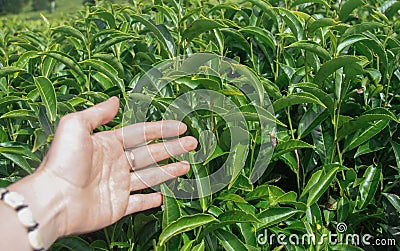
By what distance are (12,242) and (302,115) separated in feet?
3.64

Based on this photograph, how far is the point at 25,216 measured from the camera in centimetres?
145

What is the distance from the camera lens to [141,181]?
5.76ft

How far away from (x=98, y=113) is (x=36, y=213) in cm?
35

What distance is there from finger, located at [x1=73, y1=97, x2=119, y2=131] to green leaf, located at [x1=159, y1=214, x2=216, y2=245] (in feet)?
1.22

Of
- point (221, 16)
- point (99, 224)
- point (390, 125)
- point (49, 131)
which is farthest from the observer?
point (221, 16)

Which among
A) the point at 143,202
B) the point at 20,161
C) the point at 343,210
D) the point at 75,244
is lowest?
the point at 343,210

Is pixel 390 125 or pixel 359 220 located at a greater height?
pixel 390 125

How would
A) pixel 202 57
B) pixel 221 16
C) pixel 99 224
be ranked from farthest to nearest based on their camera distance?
pixel 221 16 < pixel 202 57 < pixel 99 224

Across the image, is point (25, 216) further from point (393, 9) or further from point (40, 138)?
point (393, 9)

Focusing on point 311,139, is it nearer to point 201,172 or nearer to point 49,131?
point 201,172

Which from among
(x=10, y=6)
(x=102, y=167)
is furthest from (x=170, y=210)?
(x=10, y=6)

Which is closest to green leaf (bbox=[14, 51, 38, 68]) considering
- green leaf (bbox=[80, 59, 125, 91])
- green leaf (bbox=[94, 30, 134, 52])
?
green leaf (bbox=[94, 30, 134, 52])

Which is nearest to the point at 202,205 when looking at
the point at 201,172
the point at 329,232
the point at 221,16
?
the point at 201,172

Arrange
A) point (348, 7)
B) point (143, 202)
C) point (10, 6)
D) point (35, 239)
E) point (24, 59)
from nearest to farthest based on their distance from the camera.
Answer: point (35, 239)
point (143, 202)
point (24, 59)
point (348, 7)
point (10, 6)
